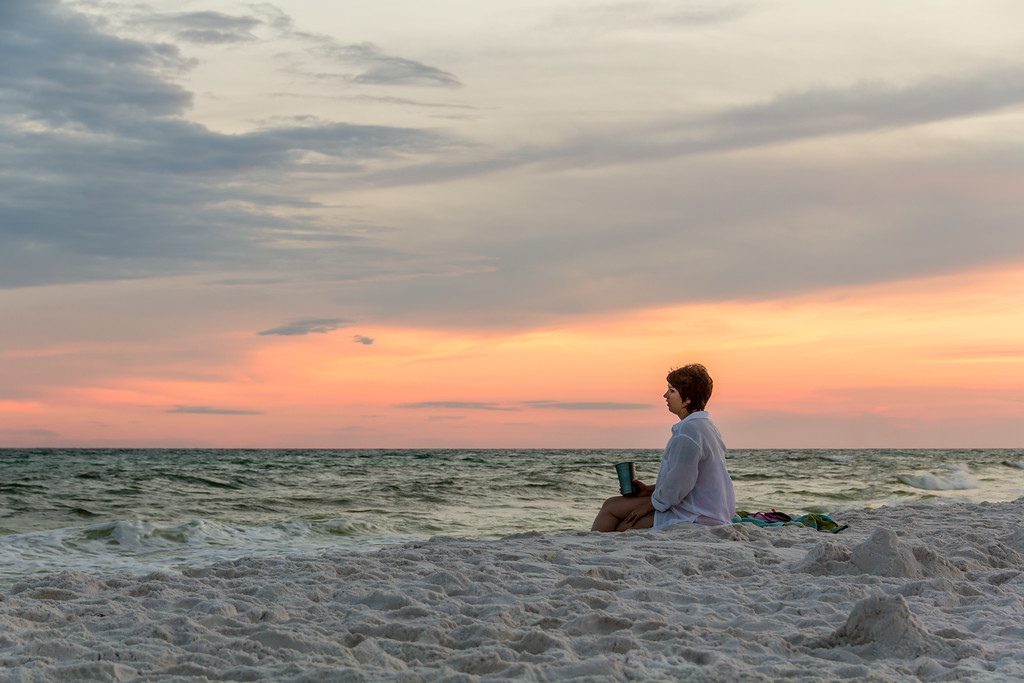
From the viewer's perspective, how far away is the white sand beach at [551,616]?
3164 mm

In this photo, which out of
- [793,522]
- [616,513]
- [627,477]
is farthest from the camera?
[793,522]

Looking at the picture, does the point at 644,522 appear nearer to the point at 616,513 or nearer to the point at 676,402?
the point at 616,513

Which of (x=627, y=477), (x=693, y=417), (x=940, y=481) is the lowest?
(x=940, y=481)

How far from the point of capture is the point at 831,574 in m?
4.72

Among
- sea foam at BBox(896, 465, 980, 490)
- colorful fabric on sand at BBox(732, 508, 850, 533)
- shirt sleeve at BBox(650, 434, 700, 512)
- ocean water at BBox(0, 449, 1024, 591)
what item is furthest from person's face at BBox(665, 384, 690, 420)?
sea foam at BBox(896, 465, 980, 490)

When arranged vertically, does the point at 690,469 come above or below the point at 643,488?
above

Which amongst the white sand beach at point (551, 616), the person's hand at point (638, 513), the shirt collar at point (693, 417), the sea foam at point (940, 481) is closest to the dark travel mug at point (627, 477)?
the person's hand at point (638, 513)

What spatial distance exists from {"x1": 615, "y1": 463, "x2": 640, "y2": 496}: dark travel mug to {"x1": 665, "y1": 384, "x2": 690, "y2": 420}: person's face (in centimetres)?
53

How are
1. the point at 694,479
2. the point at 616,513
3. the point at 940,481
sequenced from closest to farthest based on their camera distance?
1. the point at 694,479
2. the point at 616,513
3. the point at 940,481

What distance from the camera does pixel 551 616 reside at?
151 inches

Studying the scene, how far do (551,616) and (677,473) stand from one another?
8.47 feet

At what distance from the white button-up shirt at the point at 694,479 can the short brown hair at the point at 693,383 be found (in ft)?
0.36

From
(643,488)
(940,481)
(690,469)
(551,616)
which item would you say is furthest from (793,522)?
(940,481)

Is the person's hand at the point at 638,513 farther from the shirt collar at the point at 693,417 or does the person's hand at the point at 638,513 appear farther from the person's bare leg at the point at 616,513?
the shirt collar at the point at 693,417
